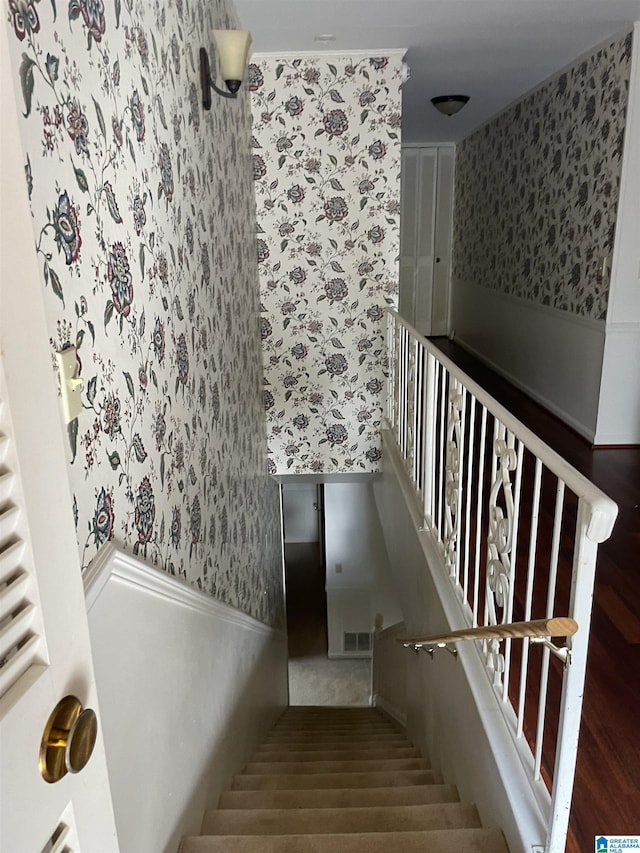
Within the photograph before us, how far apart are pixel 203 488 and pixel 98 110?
121 centimetres

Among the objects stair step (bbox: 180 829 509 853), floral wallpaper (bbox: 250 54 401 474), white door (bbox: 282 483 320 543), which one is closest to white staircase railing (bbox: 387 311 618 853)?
stair step (bbox: 180 829 509 853)

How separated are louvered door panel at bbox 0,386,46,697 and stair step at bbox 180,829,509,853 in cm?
125

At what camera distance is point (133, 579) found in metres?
1.20

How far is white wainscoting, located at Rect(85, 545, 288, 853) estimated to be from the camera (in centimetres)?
108

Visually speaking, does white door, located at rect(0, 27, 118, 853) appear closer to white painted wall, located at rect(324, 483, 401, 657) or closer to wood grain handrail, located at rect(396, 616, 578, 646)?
wood grain handrail, located at rect(396, 616, 578, 646)

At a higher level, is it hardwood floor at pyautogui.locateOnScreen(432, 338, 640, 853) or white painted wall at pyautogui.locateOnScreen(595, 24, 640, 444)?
white painted wall at pyautogui.locateOnScreen(595, 24, 640, 444)

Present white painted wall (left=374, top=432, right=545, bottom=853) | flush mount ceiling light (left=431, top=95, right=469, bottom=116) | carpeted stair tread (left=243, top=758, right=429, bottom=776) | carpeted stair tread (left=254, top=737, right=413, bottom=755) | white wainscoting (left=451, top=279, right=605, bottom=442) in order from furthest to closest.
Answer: flush mount ceiling light (left=431, top=95, right=469, bottom=116)
white wainscoting (left=451, top=279, right=605, bottom=442)
carpeted stair tread (left=254, top=737, right=413, bottom=755)
carpeted stair tread (left=243, top=758, right=429, bottom=776)
white painted wall (left=374, top=432, right=545, bottom=853)

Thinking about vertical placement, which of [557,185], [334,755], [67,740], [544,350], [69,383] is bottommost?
[334,755]

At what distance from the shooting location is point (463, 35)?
3.37 m

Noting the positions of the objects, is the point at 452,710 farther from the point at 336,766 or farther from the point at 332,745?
the point at 332,745

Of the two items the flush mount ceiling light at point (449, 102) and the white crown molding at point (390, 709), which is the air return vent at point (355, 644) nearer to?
the white crown molding at point (390, 709)

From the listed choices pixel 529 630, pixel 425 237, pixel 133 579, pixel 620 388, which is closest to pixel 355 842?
pixel 529 630

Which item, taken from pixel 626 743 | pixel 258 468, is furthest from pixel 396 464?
pixel 626 743

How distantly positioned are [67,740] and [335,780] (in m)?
1.97
